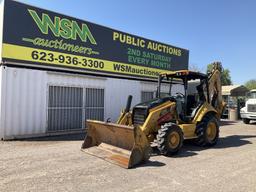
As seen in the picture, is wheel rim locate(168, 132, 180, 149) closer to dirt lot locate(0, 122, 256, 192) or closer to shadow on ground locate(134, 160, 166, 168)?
dirt lot locate(0, 122, 256, 192)

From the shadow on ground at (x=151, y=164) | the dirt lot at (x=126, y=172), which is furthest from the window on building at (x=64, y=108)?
the shadow on ground at (x=151, y=164)

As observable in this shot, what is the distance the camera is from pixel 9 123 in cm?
1166

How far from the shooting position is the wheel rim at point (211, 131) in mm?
10430

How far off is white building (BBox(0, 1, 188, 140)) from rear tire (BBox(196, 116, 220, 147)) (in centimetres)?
246

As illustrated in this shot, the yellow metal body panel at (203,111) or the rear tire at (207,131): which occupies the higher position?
the yellow metal body panel at (203,111)

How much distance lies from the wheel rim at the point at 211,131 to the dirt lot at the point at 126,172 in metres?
0.76

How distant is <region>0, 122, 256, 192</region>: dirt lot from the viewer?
19.1 feet

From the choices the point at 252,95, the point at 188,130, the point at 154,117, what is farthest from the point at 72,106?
the point at 252,95

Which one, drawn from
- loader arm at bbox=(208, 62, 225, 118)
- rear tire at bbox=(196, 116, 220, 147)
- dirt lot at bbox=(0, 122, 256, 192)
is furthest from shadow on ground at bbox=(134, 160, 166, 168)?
loader arm at bbox=(208, 62, 225, 118)

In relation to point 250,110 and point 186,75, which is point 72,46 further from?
point 250,110

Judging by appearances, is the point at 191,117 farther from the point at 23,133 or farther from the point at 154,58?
the point at 154,58

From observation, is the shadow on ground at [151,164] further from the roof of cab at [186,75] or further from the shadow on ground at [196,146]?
the roof of cab at [186,75]

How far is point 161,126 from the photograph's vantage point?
9.01m

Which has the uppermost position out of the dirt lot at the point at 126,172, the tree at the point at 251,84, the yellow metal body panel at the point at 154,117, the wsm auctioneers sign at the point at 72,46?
the tree at the point at 251,84
